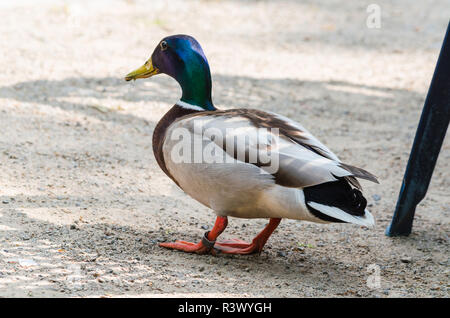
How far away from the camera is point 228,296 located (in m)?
3.19

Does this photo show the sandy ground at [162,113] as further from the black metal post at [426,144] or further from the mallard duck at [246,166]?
the mallard duck at [246,166]

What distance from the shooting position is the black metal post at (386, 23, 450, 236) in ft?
13.0

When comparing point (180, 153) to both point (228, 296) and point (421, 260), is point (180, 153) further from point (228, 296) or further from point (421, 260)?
point (421, 260)

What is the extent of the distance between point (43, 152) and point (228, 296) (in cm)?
231

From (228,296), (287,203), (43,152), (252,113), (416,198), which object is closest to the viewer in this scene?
(228,296)

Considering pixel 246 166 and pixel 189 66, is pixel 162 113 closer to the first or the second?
pixel 189 66

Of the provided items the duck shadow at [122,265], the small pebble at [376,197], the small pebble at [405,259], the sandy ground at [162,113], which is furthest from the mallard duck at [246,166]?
the small pebble at [376,197]

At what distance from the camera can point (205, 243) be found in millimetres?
3805

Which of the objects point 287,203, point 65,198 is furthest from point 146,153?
point 287,203

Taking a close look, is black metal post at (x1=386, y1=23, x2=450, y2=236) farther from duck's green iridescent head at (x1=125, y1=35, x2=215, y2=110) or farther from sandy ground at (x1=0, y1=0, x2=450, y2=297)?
duck's green iridescent head at (x1=125, y1=35, x2=215, y2=110)

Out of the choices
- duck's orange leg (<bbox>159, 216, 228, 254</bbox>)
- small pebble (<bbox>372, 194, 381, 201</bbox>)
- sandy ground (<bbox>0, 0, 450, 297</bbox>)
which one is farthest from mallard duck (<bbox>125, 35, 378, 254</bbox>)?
small pebble (<bbox>372, 194, 381, 201</bbox>)

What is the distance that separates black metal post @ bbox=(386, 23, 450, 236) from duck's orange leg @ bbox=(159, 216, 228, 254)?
124 cm

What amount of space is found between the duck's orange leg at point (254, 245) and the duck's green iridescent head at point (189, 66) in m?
0.80

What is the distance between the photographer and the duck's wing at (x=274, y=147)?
339cm
